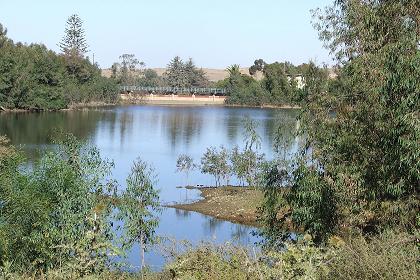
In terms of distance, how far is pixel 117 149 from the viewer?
43.7m

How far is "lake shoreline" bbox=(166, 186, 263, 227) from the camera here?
86.5 feet

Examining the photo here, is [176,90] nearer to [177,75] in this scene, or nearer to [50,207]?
[177,75]

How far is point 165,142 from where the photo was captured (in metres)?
50.5

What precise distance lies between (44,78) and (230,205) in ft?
186

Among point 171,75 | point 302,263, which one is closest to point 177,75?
point 171,75

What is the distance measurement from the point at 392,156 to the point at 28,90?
69.4 m

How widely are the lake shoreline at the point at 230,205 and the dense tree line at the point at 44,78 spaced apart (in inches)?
1844

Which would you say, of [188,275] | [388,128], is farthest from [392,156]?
[188,275]

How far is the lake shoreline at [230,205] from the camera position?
86.5 ft

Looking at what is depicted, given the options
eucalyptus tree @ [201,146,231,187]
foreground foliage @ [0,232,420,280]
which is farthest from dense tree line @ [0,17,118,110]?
foreground foliage @ [0,232,420,280]

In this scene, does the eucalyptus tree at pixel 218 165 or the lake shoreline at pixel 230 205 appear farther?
the eucalyptus tree at pixel 218 165

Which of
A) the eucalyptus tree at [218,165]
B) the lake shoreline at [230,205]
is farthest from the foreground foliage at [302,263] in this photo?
the eucalyptus tree at [218,165]

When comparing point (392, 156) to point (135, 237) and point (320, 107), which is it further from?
point (135, 237)

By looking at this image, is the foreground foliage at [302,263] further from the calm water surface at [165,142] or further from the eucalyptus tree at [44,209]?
the calm water surface at [165,142]
